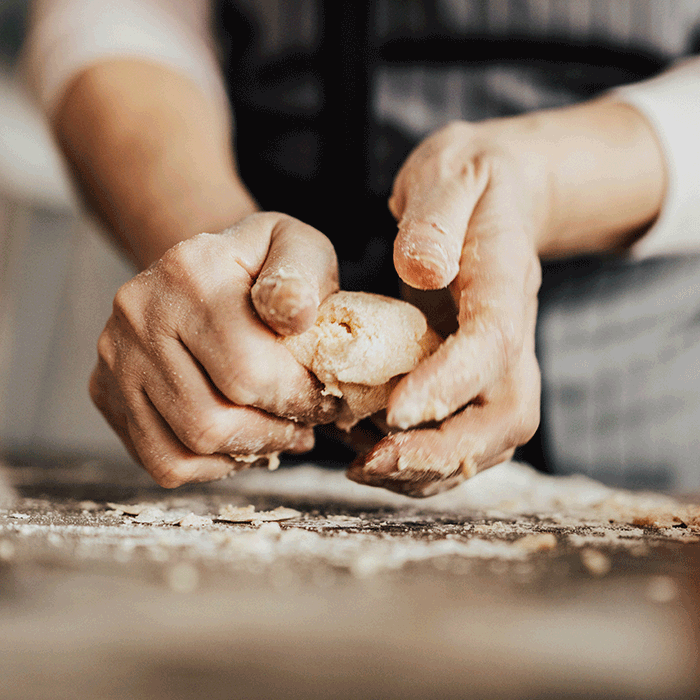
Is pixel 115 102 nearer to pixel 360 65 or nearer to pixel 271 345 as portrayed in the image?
pixel 360 65

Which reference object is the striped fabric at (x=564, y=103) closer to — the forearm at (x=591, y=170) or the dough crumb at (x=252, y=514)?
the forearm at (x=591, y=170)

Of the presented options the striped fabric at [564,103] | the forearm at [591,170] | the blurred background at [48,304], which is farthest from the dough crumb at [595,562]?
the blurred background at [48,304]

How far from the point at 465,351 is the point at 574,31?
0.62 m

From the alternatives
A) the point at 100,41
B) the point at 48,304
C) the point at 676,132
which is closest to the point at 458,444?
the point at 676,132

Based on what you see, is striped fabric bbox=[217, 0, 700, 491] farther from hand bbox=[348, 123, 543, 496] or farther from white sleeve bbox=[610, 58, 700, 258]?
hand bbox=[348, 123, 543, 496]

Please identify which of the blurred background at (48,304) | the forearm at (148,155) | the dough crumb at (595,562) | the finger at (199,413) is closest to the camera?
the dough crumb at (595,562)

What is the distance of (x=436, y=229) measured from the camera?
0.42m

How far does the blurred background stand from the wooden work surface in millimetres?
928

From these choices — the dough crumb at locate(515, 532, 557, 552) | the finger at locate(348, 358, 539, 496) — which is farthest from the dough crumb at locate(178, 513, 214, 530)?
the dough crumb at locate(515, 532, 557, 552)

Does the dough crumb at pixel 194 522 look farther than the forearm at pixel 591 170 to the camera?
No

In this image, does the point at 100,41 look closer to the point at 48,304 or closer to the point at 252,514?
the point at 252,514

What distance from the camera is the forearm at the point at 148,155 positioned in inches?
25.2

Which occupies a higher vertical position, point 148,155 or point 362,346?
point 148,155

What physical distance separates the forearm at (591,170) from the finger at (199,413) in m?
0.37
